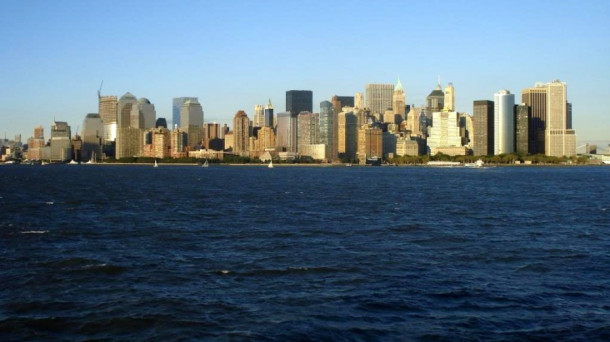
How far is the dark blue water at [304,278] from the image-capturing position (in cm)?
2359

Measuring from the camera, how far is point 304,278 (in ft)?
103

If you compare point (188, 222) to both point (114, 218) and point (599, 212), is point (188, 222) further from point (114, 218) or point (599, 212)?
point (599, 212)

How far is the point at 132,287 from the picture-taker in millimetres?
29516

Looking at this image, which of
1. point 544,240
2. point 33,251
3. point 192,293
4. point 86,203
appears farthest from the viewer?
point 86,203

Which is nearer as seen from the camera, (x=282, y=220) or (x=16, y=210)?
(x=282, y=220)

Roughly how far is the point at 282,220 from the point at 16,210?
27.2 meters

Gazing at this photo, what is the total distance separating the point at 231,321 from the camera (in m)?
24.1

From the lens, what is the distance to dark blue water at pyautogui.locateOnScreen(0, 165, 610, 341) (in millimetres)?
23594

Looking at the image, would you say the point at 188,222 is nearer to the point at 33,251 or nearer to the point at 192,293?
the point at 33,251

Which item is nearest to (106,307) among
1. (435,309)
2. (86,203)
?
(435,309)

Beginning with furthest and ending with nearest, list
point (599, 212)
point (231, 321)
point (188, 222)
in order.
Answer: point (599, 212), point (188, 222), point (231, 321)

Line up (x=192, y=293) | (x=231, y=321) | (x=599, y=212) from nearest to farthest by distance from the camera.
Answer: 1. (x=231, y=321)
2. (x=192, y=293)
3. (x=599, y=212)

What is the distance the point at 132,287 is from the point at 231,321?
7.17 metres

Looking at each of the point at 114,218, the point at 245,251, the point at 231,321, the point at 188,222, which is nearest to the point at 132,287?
the point at 231,321
